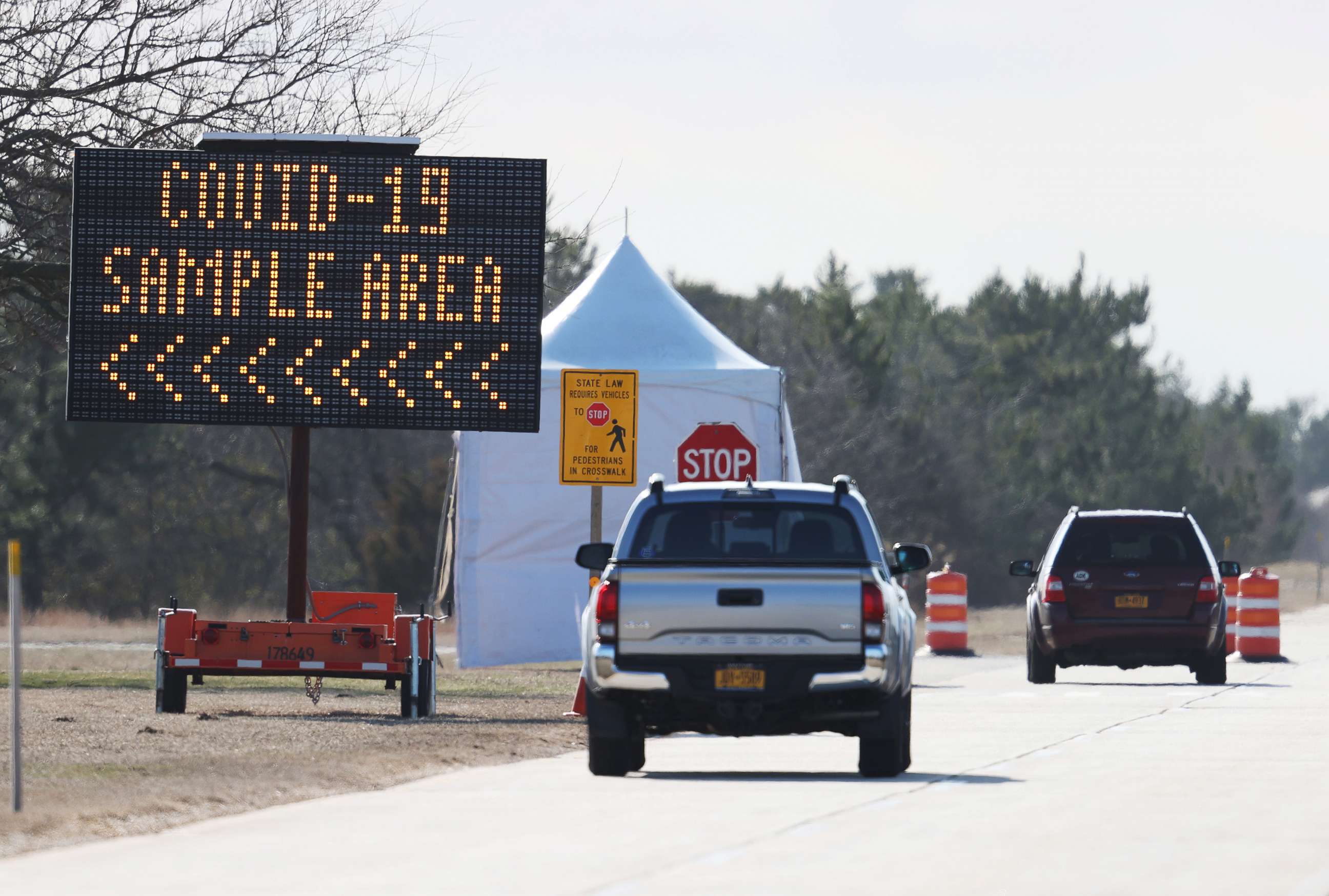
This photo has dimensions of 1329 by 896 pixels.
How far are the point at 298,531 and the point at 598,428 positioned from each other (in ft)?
9.36

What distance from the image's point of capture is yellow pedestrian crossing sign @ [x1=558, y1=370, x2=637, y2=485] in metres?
22.7

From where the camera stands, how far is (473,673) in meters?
33.0

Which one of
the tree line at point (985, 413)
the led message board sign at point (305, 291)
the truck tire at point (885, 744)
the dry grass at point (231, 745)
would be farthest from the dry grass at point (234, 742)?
the tree line at point (985, 413)

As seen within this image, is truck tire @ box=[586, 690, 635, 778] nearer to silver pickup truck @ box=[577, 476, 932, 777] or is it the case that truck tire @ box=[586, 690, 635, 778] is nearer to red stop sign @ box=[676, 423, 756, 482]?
silver pickup truck @ box=[577, 476, 932, 777]

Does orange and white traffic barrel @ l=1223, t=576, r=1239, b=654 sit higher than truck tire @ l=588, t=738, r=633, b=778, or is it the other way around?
orange and white traffic barrel @ l=1223, t=576, r=1239, b=654

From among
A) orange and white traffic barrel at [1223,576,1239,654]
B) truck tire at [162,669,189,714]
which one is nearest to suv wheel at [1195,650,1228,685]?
orange and white traffic barrel at [1223,576,1239,654]

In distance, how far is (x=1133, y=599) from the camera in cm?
2750

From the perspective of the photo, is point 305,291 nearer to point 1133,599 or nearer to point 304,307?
point 304,307

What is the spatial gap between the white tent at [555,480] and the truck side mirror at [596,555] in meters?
16.5

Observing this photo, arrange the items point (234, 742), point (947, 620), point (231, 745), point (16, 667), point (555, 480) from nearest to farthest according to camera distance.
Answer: point (16, 667), point (231, 745), point (234, 742), point (555, 480), point (947, 620)

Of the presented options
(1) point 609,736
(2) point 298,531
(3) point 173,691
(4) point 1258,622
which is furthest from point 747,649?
(4) point 1258,622

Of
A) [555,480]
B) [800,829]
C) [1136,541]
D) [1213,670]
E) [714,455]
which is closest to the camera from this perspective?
[800,829]

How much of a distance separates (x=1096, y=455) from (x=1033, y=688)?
63846 millimetres

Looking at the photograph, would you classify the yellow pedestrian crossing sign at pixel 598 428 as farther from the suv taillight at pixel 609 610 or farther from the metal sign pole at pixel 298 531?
the suv taillight at pixel 609 610
